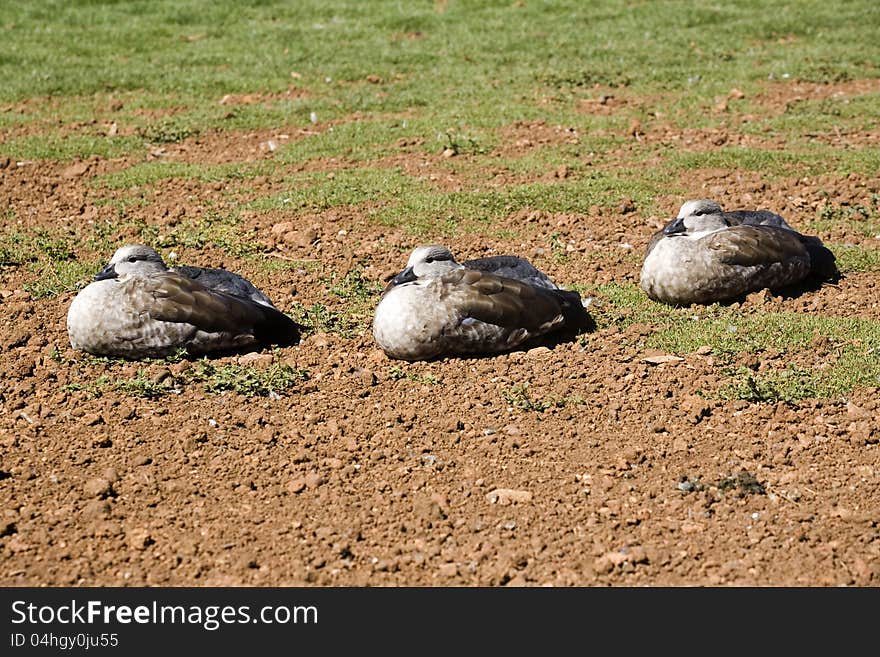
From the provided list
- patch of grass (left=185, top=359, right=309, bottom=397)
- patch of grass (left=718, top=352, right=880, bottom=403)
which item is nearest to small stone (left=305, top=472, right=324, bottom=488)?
patch of grass (left=185, top=359, right=309, bottom=397)

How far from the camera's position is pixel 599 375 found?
6.90m

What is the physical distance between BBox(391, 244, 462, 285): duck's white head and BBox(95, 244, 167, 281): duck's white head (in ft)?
5.87

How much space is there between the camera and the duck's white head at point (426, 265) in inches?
288

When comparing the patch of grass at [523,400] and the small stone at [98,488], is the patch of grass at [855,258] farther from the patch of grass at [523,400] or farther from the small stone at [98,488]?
the small stone at [98,488]

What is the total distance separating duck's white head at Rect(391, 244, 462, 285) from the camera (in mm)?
7305

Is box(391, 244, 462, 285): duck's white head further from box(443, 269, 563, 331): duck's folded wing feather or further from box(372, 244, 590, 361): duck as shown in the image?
box(443, 269, 563, 331): duck's folded wing feather

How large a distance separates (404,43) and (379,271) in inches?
305

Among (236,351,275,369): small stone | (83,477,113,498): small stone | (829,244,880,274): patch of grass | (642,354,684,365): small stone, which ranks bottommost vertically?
(83,477,113,498): small stone

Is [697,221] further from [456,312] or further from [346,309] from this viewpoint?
[346,309]

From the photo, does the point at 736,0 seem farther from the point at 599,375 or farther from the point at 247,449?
the point at 247,449

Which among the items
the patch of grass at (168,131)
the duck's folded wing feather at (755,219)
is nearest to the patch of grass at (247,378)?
the duck's folded wing feather at (755,219)

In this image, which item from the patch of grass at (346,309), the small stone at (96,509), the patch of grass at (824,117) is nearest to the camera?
the small stone at (96,509)

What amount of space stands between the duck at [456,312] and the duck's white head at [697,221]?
1.38 m

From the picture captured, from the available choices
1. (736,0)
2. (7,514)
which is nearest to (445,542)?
Result: (7,514)
